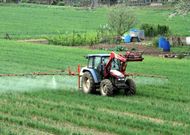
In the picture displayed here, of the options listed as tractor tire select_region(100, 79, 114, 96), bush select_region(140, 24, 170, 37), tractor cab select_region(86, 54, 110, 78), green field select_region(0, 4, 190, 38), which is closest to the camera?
tractor tire select_region(100, 79, 114, 96)

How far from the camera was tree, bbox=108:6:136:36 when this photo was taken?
166ft

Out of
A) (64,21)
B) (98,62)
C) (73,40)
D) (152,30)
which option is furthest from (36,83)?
(64,21)

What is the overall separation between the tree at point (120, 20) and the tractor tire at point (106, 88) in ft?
112

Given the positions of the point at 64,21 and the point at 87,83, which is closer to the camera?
the point at 87,83

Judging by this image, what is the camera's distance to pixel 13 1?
129 meters

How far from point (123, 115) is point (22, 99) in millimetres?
3497

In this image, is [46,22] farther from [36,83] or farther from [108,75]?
[108,75]

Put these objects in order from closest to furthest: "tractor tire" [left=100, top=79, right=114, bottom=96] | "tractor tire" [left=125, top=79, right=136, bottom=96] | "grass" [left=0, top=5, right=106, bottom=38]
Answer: "tractor tire" [left=100, top=79, right=114, bottom=96] < "tractor tire" [left=125, top=79, right=136, bottom=96] < "grass" [left=0, top=5, right=106, bottom=38]

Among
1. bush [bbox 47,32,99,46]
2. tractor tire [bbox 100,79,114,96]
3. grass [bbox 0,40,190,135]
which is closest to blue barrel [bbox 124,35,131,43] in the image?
bush [bbox 47,32,99,46]

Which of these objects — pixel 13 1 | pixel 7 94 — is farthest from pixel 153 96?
pixel 13 1

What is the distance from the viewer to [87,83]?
1745 centimetres

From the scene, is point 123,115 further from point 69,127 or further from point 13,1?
point 13,1

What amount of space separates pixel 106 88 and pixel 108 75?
22.4 inches

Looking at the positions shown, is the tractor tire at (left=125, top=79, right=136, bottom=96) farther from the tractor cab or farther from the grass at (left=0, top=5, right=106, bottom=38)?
the grass at (left=0, top=5, right=106, bottom=38)
